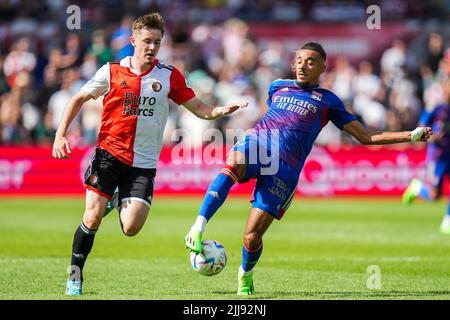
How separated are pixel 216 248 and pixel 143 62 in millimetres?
2043

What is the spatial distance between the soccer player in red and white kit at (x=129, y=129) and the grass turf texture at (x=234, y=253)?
0.77 m

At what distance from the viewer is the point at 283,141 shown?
953 centimetres

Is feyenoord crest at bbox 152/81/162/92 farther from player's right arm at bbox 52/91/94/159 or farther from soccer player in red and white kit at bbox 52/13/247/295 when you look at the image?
player's right arm at bbox 52/91/94/159

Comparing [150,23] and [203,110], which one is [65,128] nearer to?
[150,23]

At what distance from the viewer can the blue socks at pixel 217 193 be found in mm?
8953

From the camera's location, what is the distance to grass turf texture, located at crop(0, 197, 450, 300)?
968cm

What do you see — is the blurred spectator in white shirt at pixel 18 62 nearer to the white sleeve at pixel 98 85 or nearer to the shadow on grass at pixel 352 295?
the white sleeve at pixel 98 85

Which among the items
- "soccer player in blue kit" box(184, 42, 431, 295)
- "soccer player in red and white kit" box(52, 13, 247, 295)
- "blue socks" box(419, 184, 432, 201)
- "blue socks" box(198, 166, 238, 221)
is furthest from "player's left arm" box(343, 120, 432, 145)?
"blue socks" box(419, 184, 432, 201)

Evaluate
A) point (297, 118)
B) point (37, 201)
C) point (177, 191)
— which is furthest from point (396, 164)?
point (297, 118)

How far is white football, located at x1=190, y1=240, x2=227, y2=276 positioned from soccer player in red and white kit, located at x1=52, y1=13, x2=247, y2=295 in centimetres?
79

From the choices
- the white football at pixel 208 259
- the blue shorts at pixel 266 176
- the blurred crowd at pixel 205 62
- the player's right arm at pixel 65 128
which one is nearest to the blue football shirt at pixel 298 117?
the blue shorts at pixel 266 176

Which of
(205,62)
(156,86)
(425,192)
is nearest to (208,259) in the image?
(156,86)

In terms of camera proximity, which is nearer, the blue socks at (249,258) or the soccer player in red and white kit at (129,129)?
the soccer player in red and white kit at (129,129)
